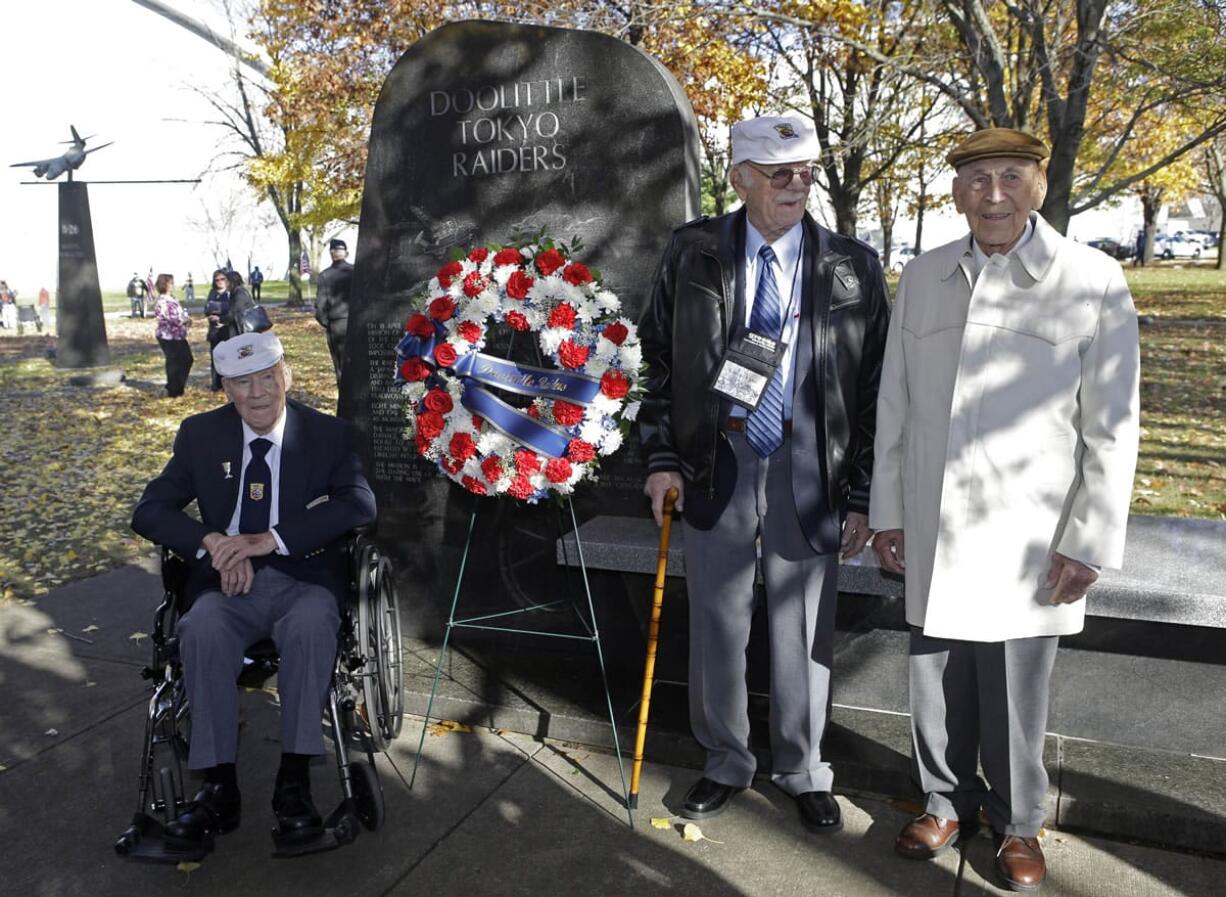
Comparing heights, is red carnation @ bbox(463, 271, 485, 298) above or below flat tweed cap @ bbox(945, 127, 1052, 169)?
below

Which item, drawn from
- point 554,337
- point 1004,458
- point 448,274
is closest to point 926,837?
point 1004,458

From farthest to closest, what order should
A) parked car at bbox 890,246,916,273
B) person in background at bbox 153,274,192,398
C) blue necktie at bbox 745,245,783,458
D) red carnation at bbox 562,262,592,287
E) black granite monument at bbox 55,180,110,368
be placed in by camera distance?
parked car at bbox 890,246,916,273, black granite monument at bbox 55,180,110,368, person in background at bbox 153,274,192,398, red carnation at bbox 562,262,592,287, blue necktie at bbox 745,245,783,458

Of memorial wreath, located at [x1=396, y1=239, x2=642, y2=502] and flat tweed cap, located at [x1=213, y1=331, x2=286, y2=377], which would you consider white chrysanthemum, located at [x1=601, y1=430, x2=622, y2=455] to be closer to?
memorial wreath, located at [x1=396, y1=239, x2=642, y2=502]

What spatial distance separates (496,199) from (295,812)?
106 inches

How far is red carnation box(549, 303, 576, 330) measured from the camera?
3654 mm

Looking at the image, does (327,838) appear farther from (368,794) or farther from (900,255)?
(900,255)

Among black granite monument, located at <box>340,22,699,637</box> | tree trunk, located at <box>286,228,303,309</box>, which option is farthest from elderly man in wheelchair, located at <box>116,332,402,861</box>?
tree trunk, located at <box>286,228,303,309</box>

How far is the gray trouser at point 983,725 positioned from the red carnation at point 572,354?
4.49 feet

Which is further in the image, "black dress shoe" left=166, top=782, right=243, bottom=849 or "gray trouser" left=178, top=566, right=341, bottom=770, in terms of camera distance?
"gray trouser" left=178, top=566, right=341, bottom=770

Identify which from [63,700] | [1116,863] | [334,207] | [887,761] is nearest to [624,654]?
[887,761]

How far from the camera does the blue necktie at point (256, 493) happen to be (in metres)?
3.70

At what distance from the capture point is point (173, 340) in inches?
577

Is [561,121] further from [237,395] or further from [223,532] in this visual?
[223,532]

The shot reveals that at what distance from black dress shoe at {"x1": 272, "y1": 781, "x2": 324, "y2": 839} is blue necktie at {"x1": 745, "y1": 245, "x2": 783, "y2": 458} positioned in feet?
5.68
